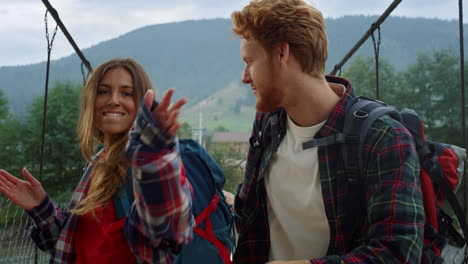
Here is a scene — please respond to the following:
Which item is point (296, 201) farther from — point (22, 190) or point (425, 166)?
point (22, 190)

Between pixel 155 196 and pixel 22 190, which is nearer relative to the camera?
pixel 155 196

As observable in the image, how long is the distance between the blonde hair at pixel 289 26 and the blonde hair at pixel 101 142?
323mm

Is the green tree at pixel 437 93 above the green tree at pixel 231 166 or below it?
above

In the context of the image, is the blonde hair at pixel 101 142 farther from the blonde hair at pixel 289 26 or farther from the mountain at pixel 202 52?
the mountain at pixel 202 52

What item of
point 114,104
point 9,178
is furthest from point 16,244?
point 114,104

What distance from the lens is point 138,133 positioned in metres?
A: 0.81

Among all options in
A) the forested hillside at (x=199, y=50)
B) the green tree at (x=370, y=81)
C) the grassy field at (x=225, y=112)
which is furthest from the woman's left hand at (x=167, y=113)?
the forested hillside at (x=199, y=50)

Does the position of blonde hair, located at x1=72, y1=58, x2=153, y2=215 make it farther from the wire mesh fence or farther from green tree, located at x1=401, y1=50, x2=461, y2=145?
green tree, located at x1=401, y1=50, x2=461, y2=145

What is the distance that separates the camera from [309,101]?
1.24 m

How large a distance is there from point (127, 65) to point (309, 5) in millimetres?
535

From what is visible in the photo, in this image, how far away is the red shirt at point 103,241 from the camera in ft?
3.51

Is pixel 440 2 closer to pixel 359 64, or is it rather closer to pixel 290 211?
pixel 359 64

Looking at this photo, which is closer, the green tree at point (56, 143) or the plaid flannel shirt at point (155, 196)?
the plaid flannel shirt at point (155, 196)

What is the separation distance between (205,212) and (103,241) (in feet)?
0.86
